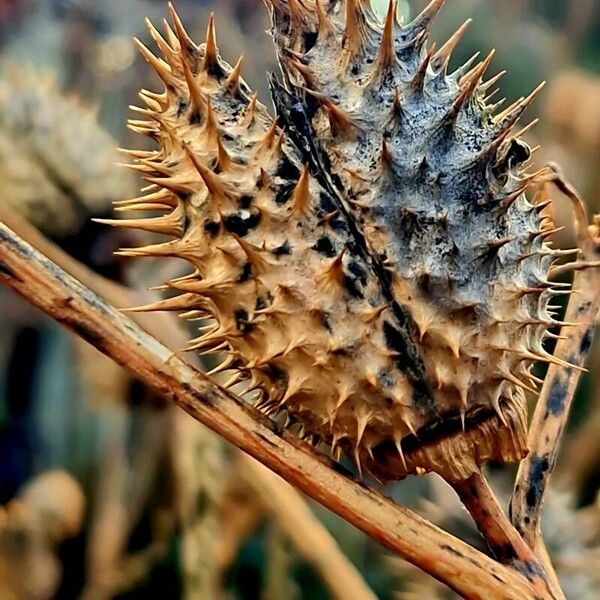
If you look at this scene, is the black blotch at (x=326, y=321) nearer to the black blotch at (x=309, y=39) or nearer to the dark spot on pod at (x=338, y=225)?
the dark spot on pod at (x=338, y=225)

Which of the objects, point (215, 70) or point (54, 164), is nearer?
point (215, 70)

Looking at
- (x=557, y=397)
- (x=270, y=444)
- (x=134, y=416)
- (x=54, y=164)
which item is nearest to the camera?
(x=270, y=444)

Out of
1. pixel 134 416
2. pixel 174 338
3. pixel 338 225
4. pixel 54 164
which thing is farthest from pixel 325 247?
pixel 134 416

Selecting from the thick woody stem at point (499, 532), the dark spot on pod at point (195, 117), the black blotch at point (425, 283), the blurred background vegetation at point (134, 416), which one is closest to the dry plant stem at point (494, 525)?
the thick woody stem at point (499, 532)

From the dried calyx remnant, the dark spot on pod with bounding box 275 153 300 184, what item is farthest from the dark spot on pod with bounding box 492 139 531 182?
the dark spot on pod with bounding box 275 153 300 184

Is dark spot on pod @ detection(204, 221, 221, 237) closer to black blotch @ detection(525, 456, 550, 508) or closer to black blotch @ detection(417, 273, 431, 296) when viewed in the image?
black blotch @ detection(417, 273, 431, 296)

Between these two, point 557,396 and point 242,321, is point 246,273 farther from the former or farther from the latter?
point 557,396
